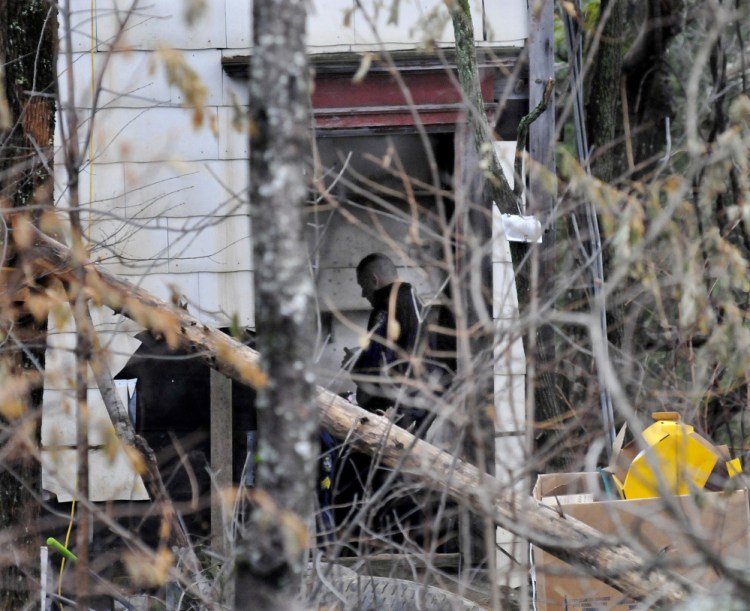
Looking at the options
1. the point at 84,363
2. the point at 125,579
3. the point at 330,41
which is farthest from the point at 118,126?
the point at 84,363

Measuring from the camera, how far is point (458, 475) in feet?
14.6

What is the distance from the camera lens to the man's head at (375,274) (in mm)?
7383

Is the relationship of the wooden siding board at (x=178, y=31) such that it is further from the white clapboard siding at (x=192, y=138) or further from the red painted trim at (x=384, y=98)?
the red painted trim at (x=384, y=98)

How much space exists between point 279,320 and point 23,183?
3.55 meters

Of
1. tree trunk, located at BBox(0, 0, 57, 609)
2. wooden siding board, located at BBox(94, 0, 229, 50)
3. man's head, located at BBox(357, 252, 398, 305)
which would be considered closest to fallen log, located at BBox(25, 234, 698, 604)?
tree trunk, located at BBox(0, 0, 57, 609)

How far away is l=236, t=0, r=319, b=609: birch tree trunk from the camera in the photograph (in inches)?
83.4

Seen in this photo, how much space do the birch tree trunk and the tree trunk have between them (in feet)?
9.65

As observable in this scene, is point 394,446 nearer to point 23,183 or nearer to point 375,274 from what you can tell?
point 23,183

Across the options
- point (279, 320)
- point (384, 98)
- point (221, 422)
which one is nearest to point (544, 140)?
point (384, 98)

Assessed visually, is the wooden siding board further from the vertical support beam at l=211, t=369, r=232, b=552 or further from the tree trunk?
the vertical support beam at l=211, t=369, r=232, b=552

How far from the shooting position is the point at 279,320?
2.12 meters

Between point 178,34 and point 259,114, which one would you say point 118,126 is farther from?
point 259,114

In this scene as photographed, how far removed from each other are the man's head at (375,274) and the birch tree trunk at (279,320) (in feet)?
17.1

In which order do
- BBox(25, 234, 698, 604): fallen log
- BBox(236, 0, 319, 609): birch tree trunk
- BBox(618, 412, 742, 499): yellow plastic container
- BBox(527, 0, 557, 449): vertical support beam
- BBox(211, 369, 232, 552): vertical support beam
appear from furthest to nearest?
BBox(211, 369, 232, 552): vertical support beam → BBox(527, 0, 557, 449): vertical support beam → BBox(618, 412, 742, 499): yellow plastic container → BBox(25, 234, 698, 604): fallen log → BBox(236, 0, 319, 609): birch tree trunk
